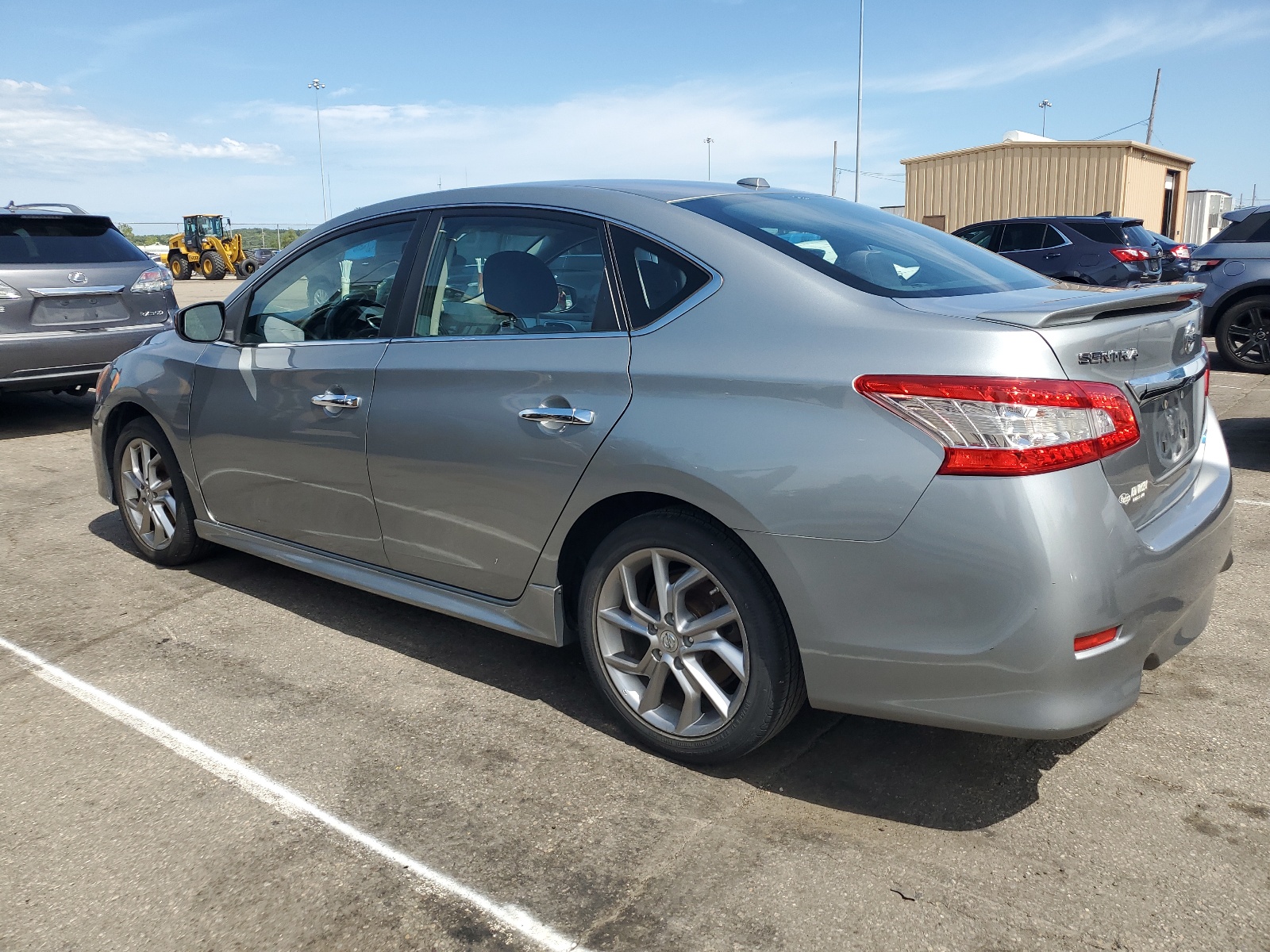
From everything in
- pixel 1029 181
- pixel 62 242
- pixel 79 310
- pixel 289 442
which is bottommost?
pixel 289 442

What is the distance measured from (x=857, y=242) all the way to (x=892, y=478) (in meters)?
1.02

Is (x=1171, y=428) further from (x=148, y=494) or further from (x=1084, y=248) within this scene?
(x=1084, y=248)

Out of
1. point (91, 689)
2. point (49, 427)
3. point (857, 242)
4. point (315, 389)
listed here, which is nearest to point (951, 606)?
point (857, 242)

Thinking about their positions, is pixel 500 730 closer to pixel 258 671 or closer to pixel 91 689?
pixel 258 671

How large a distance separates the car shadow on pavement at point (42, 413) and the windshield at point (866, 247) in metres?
6.53

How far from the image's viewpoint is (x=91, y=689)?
3.55 meters

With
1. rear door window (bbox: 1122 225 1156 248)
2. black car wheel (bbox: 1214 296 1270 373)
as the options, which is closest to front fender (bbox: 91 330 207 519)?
black car wheel (bbox: 1214 296 1270 373)

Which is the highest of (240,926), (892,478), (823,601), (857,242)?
(857,242)

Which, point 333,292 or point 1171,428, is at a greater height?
point 333,292

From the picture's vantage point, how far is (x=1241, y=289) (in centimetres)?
942

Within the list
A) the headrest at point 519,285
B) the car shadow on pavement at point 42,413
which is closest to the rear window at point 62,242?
the car shadow on pavement at point 42,413

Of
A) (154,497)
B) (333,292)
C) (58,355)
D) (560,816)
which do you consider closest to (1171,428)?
(560,816)

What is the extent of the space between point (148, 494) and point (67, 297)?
13.3 ft

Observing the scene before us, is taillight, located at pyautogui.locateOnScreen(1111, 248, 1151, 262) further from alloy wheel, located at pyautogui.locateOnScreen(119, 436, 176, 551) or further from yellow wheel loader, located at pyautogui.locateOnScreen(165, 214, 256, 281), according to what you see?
yellow wheel loader, located at pyautogui.locateOnScreen(165, 214, 256, 281)
